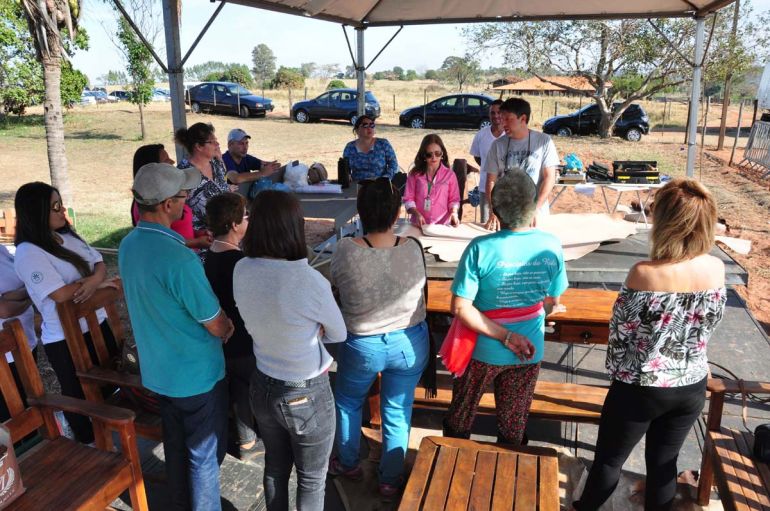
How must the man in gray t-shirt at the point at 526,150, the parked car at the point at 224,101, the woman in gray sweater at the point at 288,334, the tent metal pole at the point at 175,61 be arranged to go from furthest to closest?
the parked car at the point at 224,101 < the man in gray t-shirt at the point at 526,150 < the tent metal pole at the point at 175,61 < the woman in gray sweater at the point at 288,334

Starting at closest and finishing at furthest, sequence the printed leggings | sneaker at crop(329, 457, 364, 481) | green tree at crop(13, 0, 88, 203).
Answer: the printed leggings
sneaker at crop(329, 457, 364, 481)
green tree at crop(13, 0, 88, 203)

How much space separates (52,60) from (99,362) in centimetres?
588

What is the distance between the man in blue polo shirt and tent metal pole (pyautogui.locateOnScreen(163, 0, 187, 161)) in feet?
5.87

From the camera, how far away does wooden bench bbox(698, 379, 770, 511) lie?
6.37 feet

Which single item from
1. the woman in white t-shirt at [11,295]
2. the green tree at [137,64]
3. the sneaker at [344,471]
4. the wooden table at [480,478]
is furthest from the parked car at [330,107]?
the wooden table at [480,478]

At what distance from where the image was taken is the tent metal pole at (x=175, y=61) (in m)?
3.51

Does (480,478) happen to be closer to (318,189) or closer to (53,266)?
(53,266)

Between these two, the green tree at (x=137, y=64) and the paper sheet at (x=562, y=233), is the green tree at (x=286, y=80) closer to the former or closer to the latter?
the green tree at (x=137, y=64)

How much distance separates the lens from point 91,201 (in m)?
9.59

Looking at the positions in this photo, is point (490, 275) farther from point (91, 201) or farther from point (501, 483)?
point (91, 201)

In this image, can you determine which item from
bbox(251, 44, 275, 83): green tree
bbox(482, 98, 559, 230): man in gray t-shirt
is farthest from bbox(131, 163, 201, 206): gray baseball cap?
bbox(251, 44, 275, 83): green tree

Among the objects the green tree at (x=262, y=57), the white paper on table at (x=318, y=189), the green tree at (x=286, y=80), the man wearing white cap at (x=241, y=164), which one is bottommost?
the white paper on table at (x=318, y=189)

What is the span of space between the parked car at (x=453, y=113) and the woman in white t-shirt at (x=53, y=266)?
54.2 feet

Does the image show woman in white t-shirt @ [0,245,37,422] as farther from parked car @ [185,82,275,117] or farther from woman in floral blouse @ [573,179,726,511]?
parked car @ [185,82,275,117]
